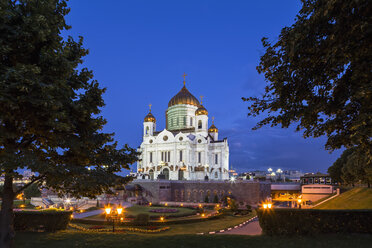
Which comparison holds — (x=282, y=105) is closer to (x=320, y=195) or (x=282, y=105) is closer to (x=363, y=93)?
(x=363, y=93)

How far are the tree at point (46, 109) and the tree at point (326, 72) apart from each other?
266 inches

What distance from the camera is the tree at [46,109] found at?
7.96m

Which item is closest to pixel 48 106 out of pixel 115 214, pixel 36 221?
pixel 36 221

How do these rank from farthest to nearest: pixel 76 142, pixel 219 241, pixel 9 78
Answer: pixel 219 241 < pixel 76 142 < pixel 9 78

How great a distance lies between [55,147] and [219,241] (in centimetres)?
848

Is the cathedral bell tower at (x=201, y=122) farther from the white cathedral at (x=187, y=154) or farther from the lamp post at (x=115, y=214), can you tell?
the lamp post at (x=115, y=214)

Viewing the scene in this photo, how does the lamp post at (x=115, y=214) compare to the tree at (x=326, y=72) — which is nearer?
the tree at (x=326, y=72)

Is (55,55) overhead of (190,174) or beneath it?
overhead

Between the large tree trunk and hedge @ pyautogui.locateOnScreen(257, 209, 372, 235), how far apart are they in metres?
12.2

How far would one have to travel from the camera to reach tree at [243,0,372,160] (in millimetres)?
7637

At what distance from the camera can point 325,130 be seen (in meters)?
10.5

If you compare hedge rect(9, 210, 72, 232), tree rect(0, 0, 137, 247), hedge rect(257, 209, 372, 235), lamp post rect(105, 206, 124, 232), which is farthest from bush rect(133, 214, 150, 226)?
tree rect(0, 0, 137, 247)

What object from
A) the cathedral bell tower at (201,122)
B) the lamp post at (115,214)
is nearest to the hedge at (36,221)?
the lamp post at (115,214)

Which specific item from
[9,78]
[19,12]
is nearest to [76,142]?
[9,78]
